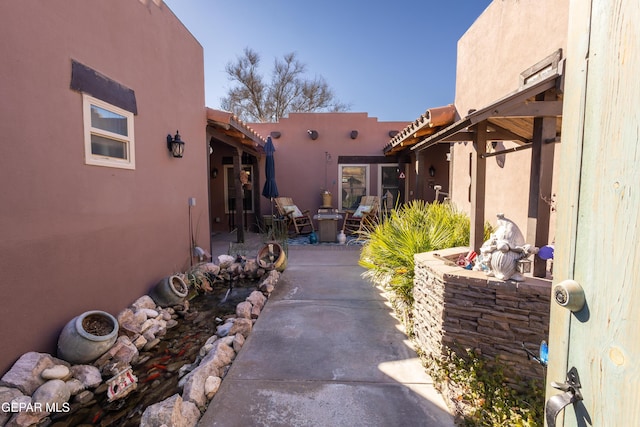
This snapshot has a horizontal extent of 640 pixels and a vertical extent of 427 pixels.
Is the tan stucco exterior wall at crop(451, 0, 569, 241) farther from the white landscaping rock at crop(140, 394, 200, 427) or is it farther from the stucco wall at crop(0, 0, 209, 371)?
the stucco wall at crop(0, 0, 209, 371)

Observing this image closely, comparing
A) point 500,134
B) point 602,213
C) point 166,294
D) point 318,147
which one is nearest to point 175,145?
point 166,294

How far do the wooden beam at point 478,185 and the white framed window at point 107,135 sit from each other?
11.7ft

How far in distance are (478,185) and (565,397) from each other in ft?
7.74

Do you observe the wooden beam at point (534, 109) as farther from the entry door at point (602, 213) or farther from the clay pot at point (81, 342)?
the clay pot at point (81, 342)

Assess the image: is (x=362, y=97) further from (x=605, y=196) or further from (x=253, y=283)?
(x=605, y=196)

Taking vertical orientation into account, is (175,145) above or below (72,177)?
above

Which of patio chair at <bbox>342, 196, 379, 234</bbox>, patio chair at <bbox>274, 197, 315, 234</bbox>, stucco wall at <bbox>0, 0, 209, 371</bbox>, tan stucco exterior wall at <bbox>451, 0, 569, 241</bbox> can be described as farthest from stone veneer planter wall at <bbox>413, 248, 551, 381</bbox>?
patio chair at <bbox>274, 197, 315, 234</bbox>

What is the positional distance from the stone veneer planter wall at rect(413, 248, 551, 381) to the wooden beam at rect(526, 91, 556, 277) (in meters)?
0.30

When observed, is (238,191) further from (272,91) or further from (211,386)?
(272,91)

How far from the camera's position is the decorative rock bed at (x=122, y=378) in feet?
6.40

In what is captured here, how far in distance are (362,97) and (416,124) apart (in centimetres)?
957

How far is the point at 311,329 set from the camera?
314 cm

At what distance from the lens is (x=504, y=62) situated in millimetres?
4273

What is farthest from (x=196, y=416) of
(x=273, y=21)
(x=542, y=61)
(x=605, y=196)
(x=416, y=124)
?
(x=273, y=21)
